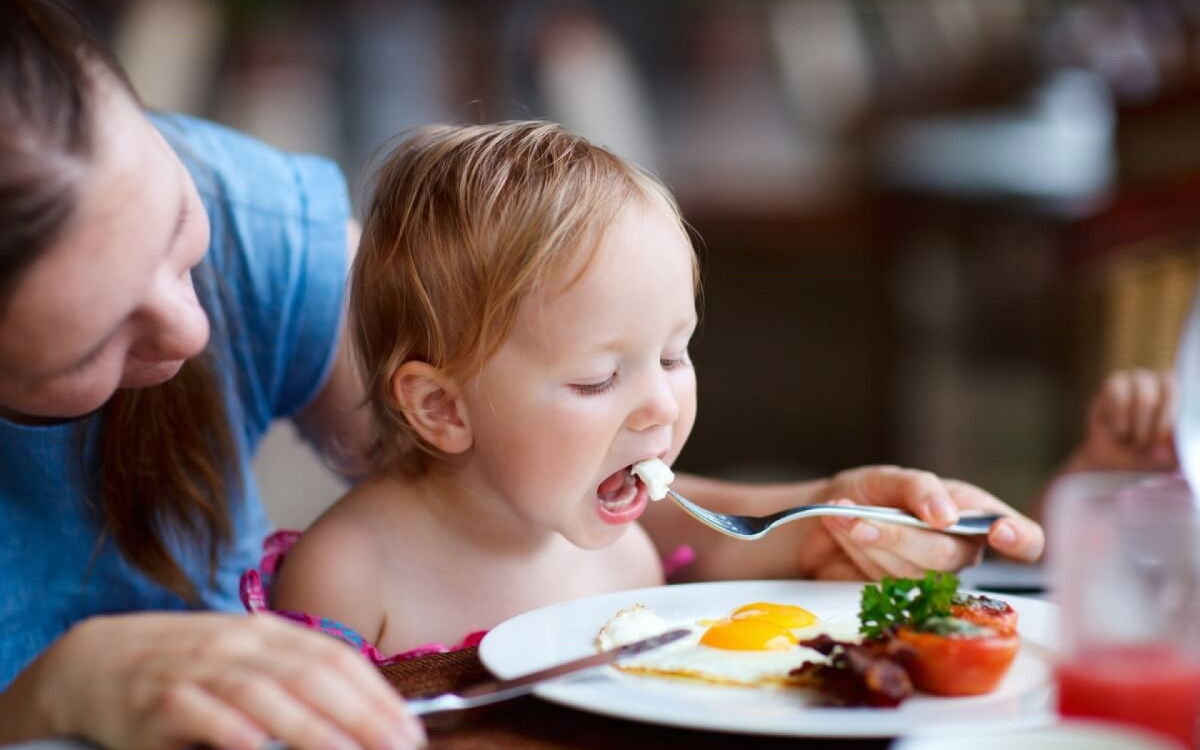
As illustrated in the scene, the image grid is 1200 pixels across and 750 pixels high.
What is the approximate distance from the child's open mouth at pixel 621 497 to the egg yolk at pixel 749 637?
0.21 meters

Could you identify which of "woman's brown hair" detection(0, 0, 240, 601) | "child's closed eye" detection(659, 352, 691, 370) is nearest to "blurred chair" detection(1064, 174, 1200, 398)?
"child's closed eye" detection(659, 352, 691, 370)

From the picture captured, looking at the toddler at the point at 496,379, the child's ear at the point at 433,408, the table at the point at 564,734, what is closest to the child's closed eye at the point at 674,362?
the toddler at the point at 496,379

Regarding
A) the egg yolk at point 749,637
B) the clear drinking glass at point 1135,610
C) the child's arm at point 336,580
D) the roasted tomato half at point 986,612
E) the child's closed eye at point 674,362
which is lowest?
→ the child's arm at point 336,580

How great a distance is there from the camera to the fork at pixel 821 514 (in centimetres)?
122

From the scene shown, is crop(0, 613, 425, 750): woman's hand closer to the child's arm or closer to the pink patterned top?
the pink patterned top

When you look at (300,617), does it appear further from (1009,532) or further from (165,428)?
(1009,532)

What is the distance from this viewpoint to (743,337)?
6.84 m

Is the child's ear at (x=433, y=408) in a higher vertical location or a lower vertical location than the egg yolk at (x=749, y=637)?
higher

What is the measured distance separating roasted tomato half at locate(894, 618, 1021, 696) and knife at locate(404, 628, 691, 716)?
0.20 meters

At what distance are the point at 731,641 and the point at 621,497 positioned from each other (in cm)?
28

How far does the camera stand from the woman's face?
2.84 feet

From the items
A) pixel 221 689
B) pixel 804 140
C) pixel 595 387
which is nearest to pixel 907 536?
pixel 595 387

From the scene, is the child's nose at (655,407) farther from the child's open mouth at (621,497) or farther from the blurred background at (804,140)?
the blurred background at (804,140)

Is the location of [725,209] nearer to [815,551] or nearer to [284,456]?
[284,456]
